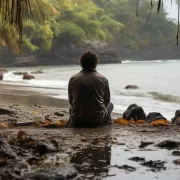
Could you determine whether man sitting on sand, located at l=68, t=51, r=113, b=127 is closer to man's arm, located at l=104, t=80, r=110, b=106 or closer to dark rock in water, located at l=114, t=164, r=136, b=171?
man's arm, located at l=104, t=80, r=110, b=106

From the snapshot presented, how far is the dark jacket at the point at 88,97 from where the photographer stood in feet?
A: 16.9

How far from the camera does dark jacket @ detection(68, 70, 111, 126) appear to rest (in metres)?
5.16

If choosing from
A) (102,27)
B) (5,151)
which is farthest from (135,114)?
(102,27)

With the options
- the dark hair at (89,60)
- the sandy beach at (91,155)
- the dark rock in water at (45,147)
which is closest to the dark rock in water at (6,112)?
the sandy beach at (91,155)

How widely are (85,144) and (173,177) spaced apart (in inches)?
53.3

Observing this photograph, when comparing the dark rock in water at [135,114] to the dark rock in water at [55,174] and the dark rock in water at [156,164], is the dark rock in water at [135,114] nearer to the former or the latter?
the dark rock in water at [156,164]

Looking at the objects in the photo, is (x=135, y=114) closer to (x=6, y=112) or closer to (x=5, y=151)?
(x=6, y=112)

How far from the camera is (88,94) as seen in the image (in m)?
5.16

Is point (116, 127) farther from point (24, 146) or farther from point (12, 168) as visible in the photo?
point (12, 168)

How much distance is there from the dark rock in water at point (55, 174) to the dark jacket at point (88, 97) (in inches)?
89.0

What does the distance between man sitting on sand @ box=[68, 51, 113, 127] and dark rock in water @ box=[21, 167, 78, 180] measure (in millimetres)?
2262

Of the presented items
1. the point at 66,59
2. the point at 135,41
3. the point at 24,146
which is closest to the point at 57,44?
the point at 66,59

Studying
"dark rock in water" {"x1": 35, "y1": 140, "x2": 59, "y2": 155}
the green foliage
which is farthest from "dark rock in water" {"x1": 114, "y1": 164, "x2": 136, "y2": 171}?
the green foliage

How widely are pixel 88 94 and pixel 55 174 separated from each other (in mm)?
2415
